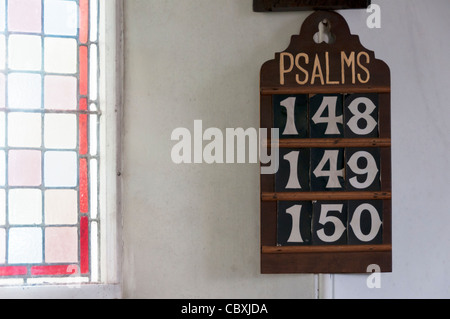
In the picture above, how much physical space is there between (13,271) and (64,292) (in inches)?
7.9

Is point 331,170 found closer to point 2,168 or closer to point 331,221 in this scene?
point 331,221

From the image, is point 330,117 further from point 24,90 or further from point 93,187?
point 24,90

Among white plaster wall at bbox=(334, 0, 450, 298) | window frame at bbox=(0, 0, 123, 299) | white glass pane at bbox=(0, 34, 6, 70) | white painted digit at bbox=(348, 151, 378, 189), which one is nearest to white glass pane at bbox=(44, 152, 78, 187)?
window frame at bbox=(0, 0, 123, 299)

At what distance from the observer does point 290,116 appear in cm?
139

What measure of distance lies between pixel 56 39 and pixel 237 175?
778 mm

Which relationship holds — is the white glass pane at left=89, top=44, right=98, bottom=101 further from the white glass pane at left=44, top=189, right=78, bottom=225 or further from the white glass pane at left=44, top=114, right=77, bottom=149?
the white glass pane at left=44, top=189, right=78, bottom=225

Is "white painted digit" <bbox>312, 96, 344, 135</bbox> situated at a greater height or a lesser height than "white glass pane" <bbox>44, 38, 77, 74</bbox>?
lesser

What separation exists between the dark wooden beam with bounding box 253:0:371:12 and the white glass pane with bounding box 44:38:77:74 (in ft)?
2.13

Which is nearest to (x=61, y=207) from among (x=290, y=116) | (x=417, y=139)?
(x=290, y=116)

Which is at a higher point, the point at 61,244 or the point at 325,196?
the point at 325,196

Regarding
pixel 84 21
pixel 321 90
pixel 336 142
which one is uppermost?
pixel 84 21

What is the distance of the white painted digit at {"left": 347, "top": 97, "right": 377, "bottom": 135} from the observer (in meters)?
1.39

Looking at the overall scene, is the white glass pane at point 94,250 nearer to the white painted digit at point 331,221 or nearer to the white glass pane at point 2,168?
the white glass pane at point 2,168

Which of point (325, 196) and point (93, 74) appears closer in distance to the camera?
point (325, 196)
